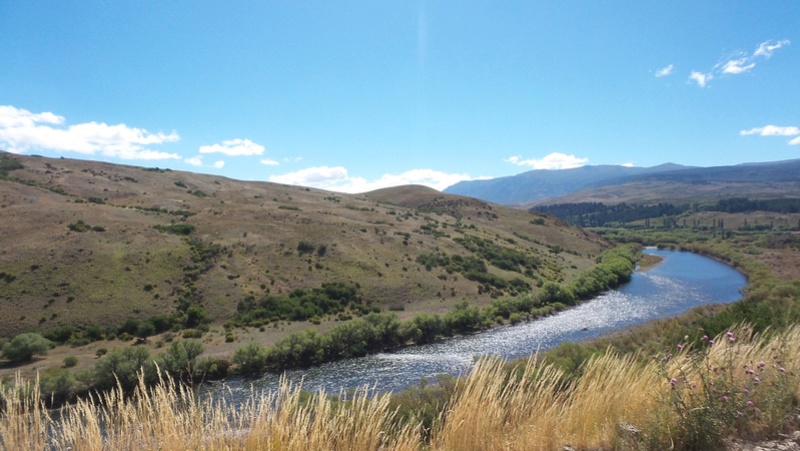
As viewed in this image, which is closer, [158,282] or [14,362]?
[14,362]

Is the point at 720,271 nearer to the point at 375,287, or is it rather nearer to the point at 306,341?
the point at 375,287

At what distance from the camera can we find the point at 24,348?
110 ft

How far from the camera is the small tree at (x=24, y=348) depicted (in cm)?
3350

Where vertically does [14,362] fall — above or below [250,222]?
below

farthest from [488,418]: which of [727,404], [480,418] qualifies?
[727,404]

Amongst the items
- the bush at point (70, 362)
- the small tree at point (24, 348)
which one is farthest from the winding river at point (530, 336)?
the small tree at point (24, 348)

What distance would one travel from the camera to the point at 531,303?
5112cm

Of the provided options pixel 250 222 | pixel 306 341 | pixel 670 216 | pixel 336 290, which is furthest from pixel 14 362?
pixel 670 216

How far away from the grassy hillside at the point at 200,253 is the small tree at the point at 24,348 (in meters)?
5.17

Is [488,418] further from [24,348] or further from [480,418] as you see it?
[24,348]

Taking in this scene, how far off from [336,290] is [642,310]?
37816 millimetres

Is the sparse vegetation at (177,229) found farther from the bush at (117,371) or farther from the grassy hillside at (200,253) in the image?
the bush at (117,371)

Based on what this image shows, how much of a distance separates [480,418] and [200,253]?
195 feet

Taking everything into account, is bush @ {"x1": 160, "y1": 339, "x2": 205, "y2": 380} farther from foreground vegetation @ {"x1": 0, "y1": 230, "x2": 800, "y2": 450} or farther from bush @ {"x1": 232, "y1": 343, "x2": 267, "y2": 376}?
foreground vegetation @ {"x1": 0, "y1": 230, "x2": 800, "y2": 450}
